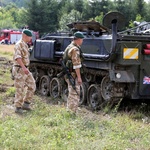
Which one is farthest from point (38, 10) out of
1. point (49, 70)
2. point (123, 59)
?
point (123, 59)

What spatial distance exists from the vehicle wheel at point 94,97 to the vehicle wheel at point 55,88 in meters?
1.41

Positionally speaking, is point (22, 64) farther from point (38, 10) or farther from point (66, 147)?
point (38, 10)

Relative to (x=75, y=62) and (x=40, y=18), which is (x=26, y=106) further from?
(x=40, y=18)

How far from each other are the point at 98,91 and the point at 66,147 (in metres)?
3.98

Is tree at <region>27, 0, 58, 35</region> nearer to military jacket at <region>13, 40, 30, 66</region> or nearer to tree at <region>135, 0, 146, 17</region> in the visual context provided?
tree at <region>135, 0, 146, 17</region>

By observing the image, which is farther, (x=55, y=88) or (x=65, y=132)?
(x=55, y=88)

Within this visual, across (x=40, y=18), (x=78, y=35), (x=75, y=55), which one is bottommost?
(x=75, y=55)

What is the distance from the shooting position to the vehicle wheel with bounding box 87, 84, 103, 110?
9.12 metres

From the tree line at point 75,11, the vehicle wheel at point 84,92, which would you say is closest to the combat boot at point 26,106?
the vehicle wheel at point 84,92

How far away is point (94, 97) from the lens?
9.34 meters

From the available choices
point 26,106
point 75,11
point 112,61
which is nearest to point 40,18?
point 75,11

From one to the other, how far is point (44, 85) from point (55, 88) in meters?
0.85

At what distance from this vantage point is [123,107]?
9.38 m

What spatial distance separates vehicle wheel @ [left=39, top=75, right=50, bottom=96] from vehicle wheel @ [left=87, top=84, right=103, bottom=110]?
2275 millimetres
